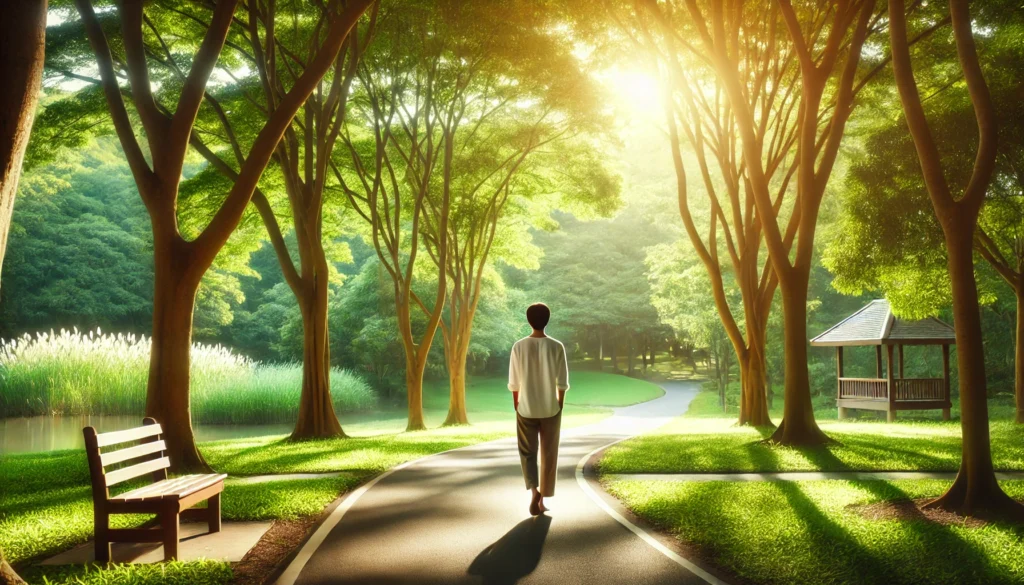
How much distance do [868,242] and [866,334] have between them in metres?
10.0

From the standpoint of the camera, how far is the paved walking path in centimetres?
982

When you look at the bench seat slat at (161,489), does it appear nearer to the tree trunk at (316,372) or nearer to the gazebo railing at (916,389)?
the tree trunk at (316,372)

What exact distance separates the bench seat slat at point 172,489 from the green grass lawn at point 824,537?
404 cm

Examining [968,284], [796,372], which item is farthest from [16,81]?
[796,372]

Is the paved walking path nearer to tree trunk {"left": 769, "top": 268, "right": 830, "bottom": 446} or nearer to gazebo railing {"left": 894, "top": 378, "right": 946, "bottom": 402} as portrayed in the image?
tree trunk {"left": 769, "top": 268, "right": 830, "bottom": 446}

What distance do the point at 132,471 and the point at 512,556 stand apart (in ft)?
10.2

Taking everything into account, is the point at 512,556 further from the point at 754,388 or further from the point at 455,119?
the point at 455,119

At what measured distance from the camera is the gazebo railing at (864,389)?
28.5 metres

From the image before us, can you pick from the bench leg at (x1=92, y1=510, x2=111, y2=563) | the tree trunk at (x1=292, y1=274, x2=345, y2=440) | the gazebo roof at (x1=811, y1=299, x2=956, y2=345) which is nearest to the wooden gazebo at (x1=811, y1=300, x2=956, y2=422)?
the gazebo roof at (x1=811, y1=299, x2=956, y2=345)

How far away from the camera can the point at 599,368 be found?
6450 centimetres

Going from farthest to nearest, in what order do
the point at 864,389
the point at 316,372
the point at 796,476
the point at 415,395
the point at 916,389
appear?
the point at 864,389 → the point at 916,389 → the point at 415,395 → the point at 316,372 → the point at 796,476

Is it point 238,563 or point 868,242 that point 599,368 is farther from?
point 238,563

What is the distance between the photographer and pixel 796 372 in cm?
1312

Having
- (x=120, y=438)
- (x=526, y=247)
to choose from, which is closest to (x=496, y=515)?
(x=120, y=438)
